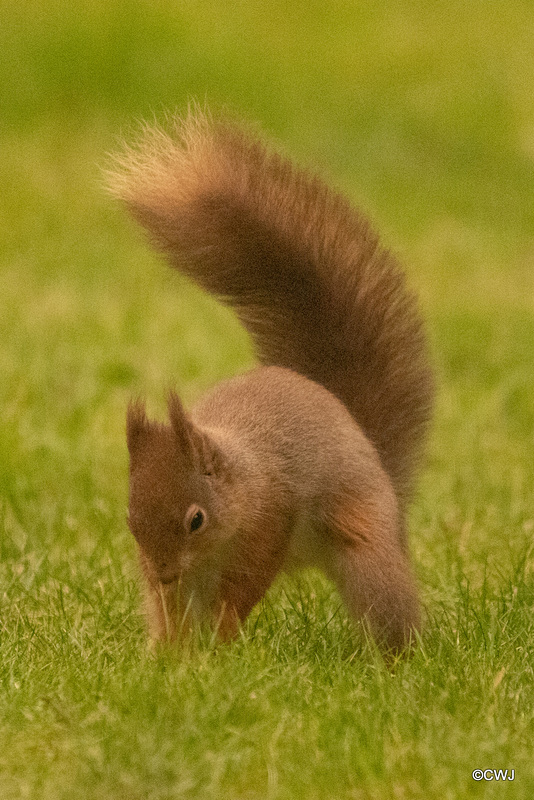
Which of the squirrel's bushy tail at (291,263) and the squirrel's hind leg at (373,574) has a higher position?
the squirrel's bushy tail at (291,263)

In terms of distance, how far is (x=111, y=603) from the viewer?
10.5ft

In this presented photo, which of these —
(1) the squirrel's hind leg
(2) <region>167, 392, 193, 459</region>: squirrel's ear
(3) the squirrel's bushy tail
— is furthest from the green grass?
(2) <region>167, 392, 193, 459</region>: squirrel's ear

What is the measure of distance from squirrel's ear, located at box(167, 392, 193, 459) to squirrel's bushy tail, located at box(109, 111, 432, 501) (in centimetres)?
57

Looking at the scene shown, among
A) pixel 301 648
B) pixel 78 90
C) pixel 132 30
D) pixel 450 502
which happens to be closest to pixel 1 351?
pixel 450 502

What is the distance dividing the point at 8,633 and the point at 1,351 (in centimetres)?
265

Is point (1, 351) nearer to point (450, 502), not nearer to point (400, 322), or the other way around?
point (450, 502)

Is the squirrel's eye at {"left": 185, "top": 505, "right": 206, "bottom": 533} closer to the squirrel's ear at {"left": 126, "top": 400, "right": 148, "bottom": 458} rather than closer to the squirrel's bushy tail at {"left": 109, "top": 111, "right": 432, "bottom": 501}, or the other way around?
the squirrel's ear at {"left": 126, "top": 400, "right": 148, "bottom": 458}

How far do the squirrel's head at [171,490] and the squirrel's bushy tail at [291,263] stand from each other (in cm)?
57

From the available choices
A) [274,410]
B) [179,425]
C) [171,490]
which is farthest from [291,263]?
[171,490]

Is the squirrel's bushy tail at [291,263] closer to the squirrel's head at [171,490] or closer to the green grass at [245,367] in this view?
the green grass at [245,367]

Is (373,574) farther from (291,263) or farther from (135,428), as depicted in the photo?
(291,263)

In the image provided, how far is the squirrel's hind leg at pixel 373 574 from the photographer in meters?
2.89

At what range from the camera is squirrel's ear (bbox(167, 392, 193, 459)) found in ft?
8.70

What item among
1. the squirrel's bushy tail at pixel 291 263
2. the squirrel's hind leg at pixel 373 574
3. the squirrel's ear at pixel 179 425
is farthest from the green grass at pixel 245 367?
the squirrel's ear at pixel 179 425
